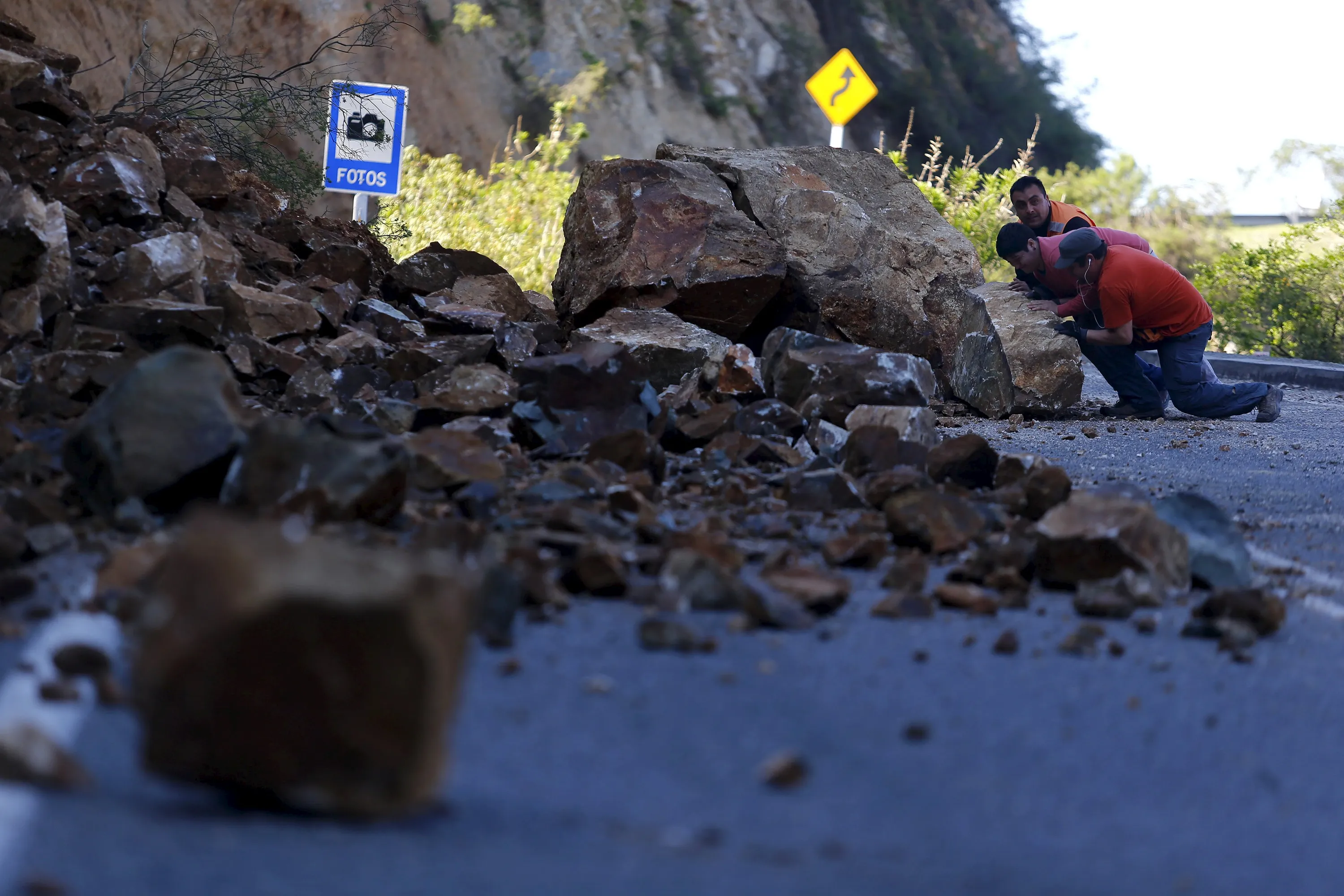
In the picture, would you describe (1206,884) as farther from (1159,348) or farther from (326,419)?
(1159,348)

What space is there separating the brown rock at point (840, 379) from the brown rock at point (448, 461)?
69.5 inches

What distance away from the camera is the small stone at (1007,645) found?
7.18 feet

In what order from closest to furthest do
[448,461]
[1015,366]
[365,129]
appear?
[448,461]
[1015,366]
[365,129]

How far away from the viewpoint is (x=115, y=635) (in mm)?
1924

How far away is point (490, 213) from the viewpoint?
11.7 meters

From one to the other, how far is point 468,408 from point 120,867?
293cm

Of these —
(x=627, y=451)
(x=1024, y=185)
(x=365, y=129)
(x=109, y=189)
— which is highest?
(x=1024, y=185)

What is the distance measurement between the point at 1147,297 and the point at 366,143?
5168 millimetres

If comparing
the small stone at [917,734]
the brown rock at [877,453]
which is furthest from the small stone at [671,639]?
the brown rock at [877,453]

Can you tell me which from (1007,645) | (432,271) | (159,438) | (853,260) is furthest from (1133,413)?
(159,438)

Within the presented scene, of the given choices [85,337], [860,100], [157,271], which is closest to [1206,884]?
[85,337]

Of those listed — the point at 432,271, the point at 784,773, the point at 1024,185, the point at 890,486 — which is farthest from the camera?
the point at 1024,185

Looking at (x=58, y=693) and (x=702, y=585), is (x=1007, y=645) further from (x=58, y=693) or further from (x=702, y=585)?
(x=58, y=693)

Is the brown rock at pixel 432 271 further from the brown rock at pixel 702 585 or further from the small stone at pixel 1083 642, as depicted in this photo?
the small stone at pixel 1083 642
